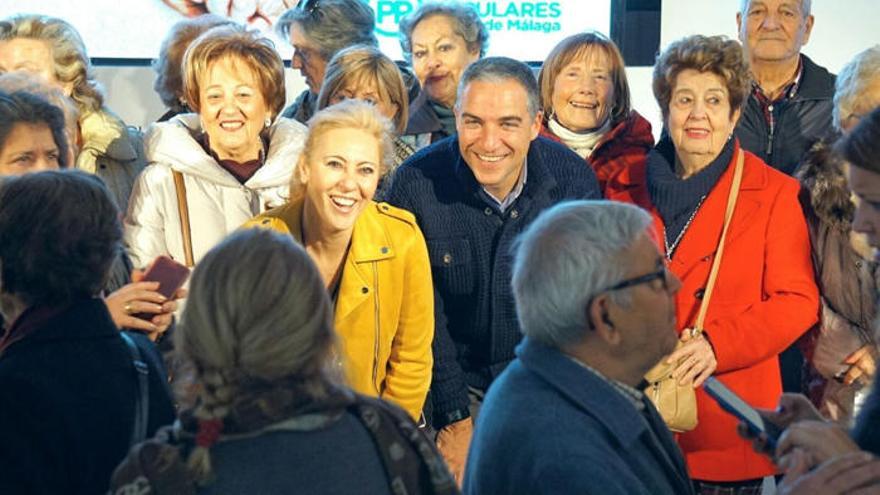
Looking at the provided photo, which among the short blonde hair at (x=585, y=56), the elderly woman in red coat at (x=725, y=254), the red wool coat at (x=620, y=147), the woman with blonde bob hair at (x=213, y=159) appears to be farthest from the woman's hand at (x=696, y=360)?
the woman with blonde bob hair at (x=213, y=159)

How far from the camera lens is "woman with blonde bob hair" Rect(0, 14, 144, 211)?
4441 millimetres

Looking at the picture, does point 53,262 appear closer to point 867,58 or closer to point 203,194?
point 203,194

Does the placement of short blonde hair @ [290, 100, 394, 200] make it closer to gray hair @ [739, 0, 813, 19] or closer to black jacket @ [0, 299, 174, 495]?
black jacket @ [0, 299, 174, 495]

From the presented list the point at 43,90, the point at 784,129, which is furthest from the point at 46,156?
the point at 784,129

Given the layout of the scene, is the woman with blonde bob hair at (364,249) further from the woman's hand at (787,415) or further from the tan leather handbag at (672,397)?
the woman's hand at (787,415)

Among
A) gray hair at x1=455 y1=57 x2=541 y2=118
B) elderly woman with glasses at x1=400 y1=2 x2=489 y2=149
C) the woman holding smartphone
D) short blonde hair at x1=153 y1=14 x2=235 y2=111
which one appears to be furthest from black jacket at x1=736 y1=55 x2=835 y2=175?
the woman holding smartphone

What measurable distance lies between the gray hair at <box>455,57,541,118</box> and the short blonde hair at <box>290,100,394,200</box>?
1.19 feet

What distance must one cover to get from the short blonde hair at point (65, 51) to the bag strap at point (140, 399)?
206 centimetres

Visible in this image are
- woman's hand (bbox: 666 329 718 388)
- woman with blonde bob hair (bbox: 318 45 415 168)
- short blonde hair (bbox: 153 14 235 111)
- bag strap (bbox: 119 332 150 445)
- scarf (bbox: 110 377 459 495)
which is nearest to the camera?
scarf (bbox: 110 377 459 495)

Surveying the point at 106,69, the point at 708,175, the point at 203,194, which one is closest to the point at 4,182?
the point at 203,194

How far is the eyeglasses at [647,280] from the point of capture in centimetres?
240

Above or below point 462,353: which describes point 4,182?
above

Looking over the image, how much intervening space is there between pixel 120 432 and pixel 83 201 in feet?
1.49

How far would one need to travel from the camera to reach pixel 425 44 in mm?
5188
